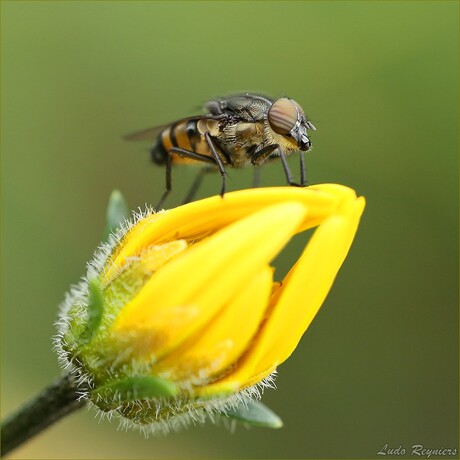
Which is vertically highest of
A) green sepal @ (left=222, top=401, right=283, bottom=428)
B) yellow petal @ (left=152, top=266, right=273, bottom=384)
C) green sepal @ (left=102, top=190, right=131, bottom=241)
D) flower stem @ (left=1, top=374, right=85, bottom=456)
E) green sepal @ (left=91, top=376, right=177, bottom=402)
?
green sepal @ (left=102, top=190, right=131, bottom=241)

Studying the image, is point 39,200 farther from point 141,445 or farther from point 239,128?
point 239,128

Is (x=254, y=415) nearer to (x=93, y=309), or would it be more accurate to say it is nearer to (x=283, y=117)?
(x=93, y=309)

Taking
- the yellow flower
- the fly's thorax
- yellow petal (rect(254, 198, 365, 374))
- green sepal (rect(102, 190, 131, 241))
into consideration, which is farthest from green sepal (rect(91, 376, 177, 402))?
the fly's thorax

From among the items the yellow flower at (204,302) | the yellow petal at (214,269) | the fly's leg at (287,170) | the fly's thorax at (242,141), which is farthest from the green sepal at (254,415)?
the fly's thorax at (242,141)

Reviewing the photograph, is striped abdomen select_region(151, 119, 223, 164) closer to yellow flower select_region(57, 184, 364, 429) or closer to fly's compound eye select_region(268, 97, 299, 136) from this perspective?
fly's compound eye select_region(268, 97, 299, 136)

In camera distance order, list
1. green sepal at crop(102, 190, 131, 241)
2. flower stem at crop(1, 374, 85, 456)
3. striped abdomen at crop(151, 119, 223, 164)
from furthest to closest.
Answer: striped abdomen at crop(151, 119, 223, 164) → green sepal at crop(102, 190, 131, 241) → flower stem at crop(1, 374, 85, 456)

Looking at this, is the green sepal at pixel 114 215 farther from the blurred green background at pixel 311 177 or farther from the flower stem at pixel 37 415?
the blurred green background at pixel 311 177

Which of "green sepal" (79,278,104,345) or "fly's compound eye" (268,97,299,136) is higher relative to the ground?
"fly's compound eye" (268,97,299,136)
